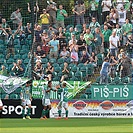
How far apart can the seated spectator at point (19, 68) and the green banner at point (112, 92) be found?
11.1ft

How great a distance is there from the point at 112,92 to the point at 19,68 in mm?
4509

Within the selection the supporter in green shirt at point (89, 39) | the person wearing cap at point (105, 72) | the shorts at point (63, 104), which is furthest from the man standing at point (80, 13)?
the shorts at point (63, 104)

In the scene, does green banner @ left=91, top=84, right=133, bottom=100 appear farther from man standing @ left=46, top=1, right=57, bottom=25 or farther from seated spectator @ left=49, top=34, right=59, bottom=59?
man standing @ left=46, top=1, right=57, bottom=25

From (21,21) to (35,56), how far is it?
78.4 inches

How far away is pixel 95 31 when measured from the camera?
25.9 meters

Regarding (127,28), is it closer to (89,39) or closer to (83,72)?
(89,39)

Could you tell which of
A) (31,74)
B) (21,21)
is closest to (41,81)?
(31,74)

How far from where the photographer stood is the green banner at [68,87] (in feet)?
81.9

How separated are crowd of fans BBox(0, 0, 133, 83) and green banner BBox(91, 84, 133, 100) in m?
0.44

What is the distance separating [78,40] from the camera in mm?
26031

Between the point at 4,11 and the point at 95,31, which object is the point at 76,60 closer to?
the point at 95,31

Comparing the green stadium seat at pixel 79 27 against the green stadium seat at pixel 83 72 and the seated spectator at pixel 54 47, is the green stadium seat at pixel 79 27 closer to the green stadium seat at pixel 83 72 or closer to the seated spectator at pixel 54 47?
the seated spectator at pixel 54 47

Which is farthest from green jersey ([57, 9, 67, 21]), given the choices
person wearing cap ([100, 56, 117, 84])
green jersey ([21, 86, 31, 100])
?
green jersey ([21, 86, 31, 100])

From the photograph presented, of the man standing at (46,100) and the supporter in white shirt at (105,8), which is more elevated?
the supporter in white shirt at (105,8)
